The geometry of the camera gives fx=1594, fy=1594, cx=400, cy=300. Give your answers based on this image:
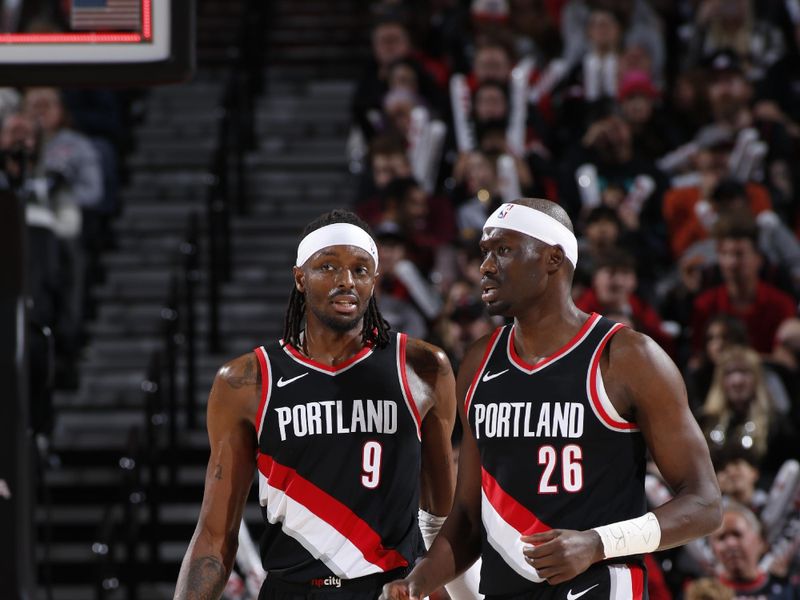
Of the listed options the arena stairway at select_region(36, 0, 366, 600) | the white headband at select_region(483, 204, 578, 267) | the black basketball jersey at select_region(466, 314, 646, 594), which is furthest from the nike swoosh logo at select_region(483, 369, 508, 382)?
the arena stairway at select_region(36, 0, 366, 600)

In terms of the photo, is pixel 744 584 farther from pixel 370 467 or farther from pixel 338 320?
pixel 338 320

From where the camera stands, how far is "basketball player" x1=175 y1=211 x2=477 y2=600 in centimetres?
519

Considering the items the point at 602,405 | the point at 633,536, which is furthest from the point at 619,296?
the point at 633,536

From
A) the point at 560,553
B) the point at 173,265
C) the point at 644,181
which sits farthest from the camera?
the point at 173,265

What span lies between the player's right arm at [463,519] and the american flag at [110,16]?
67.0 inches

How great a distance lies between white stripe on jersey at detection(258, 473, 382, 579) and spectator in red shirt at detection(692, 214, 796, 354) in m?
5.14

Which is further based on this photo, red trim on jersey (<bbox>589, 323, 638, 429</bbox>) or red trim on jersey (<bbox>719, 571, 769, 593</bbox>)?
red trim on jersey (<bbox>719, 571, 769, 593</bbox>)

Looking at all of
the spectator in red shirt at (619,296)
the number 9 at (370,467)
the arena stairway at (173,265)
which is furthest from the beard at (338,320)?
the spectator in red shirt at (619,296)

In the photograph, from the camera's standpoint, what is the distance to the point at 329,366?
534 cm

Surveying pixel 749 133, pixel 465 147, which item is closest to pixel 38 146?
pixel 465 147

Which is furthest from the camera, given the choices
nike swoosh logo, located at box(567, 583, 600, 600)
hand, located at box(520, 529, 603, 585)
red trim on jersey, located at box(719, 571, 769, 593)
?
red trim on jersey, located at box(719, 571, 769, 593)

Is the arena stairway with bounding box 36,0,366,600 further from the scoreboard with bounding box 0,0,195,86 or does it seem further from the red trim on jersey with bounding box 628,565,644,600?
the red trim on jersey with bounding box 628,565,644,600

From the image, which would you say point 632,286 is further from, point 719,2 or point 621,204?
point 719,2

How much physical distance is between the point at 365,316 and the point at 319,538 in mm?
781
